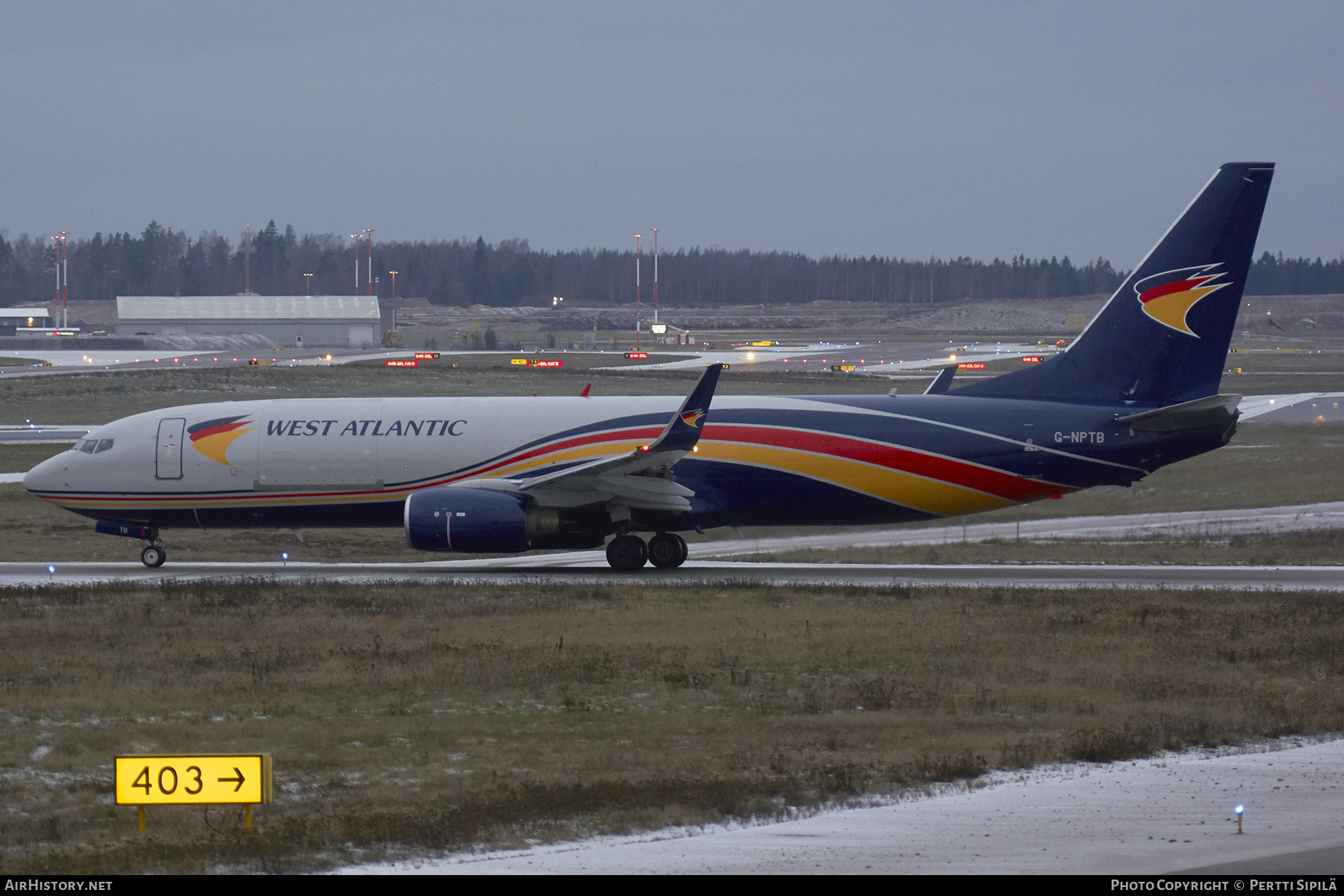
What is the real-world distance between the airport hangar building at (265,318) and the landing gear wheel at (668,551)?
344 ft

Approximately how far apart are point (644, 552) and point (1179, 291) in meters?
13.0

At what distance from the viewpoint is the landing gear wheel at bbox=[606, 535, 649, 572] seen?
3134cm

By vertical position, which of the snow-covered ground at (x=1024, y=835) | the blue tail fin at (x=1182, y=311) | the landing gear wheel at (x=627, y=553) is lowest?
the landing gear wheel at (x=627, y=553)

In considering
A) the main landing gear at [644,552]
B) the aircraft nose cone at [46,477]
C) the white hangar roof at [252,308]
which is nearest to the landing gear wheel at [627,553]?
the main landing gear at [644,552]

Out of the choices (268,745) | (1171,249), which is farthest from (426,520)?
(1171,249)

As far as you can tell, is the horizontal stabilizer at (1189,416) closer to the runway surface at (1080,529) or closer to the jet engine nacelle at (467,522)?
→ the runway surface at (1080,529)

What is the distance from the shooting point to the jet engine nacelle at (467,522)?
29.0 meters

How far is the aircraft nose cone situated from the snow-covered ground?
24512mm

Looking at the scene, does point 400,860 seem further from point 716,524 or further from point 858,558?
→ point 858,558

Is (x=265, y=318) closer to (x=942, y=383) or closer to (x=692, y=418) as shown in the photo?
(x=942, y=383)

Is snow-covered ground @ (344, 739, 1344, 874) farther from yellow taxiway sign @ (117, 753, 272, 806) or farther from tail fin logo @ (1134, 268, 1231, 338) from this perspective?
tail fin logo @ (1134, 268, 1231, 338)

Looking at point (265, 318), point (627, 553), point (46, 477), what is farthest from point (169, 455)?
point (265, 318)

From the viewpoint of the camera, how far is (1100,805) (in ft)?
41.2

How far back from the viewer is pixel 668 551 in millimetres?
31734
